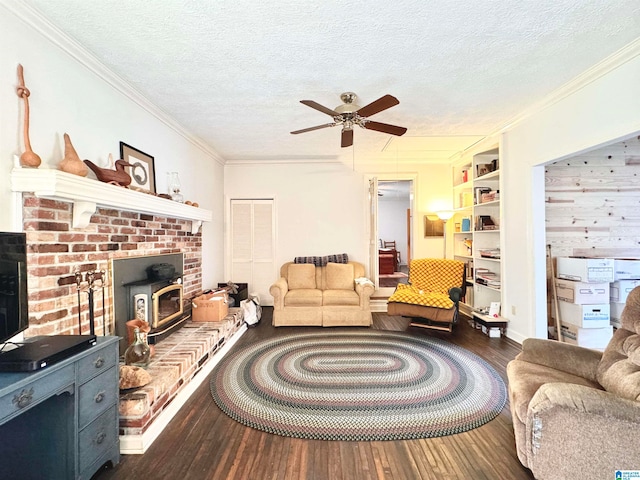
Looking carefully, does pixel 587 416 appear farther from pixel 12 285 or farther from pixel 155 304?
pixel 155 304

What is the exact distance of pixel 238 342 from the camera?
3475 millimetres

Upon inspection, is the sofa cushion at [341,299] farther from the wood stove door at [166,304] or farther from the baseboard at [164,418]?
the wood stove door at [166,304]

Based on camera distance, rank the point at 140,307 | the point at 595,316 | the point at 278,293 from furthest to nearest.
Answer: the point at 278,293, the point at 595,316, the point at 140,307

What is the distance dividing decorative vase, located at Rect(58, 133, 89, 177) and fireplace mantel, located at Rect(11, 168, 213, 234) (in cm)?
7

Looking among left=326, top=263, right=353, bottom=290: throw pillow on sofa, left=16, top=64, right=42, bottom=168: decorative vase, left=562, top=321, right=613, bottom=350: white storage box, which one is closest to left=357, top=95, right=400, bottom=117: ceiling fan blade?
left=16, top=64, right=42, bottom=168: decorative vase

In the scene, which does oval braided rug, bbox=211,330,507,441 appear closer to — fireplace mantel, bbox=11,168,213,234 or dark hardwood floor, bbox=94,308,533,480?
dark hardwood floor, bbox=94,308,533,480

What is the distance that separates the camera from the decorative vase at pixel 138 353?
2.12m

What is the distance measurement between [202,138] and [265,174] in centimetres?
134

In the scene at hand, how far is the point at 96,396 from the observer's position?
1.47 m

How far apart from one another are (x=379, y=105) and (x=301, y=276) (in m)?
2.87

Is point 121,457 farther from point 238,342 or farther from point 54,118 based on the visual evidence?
point 54,118

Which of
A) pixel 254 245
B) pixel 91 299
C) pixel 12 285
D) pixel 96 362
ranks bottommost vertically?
pixel 96 362

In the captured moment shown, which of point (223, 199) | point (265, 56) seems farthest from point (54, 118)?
point (223, 199)

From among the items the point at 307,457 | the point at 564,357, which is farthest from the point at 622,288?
the point at 307,457
